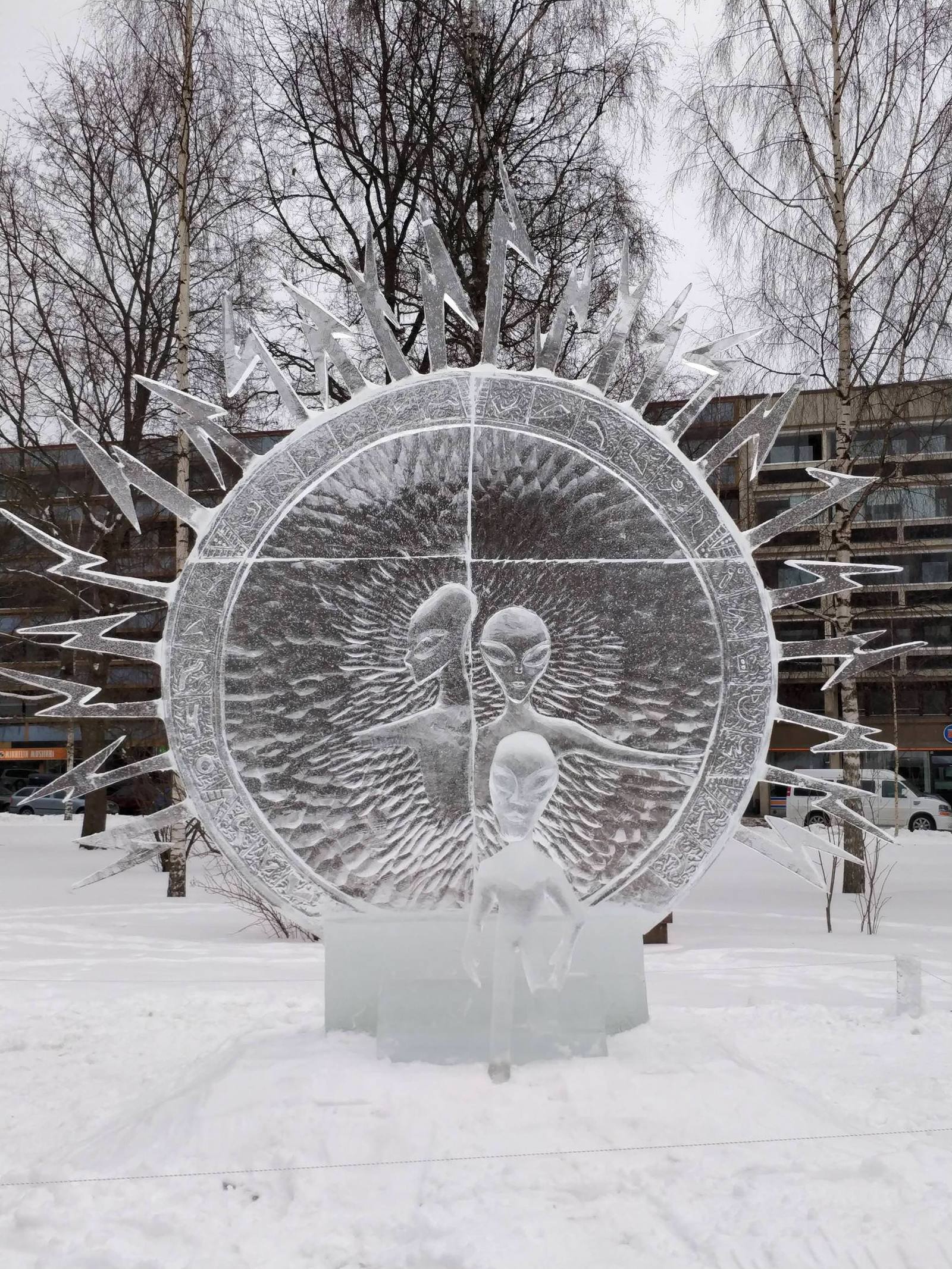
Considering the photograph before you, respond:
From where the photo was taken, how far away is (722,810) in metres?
5.28

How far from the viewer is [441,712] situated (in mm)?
5367

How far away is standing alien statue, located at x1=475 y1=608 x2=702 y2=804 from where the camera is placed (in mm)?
5148

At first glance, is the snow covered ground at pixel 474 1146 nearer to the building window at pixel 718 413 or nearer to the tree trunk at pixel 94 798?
the tree trunk at pixel 94 798

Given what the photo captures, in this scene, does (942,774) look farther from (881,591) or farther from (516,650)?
(516,650)

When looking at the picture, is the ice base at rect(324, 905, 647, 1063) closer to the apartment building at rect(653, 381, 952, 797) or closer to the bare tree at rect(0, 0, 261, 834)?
the bare tree at rect(0, 0, 261, 834)

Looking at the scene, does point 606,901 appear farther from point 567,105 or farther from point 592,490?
point 567,105

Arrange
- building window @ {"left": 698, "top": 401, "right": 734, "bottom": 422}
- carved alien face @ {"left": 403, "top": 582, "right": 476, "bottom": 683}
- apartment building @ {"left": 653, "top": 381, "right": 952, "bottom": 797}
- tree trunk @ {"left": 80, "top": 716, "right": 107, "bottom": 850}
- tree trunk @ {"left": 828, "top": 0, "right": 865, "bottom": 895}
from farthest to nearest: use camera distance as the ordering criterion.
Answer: apartment building @ {"left": 653, "top": 381, "right": 952, "bottom": 797}
building window @ {"left": 698, "top": 401, "right": 734, "bottom": 422}
tree trunk @ {"left": 80, "top": 716, "right": 107, "bottom": 850}
tree trunk @ {"left": 828, "top": 0, "right": 865, "bottom": 895}
carved alien face @ {"left": 403, "top": 582, "right": 476, "bottom": 683}

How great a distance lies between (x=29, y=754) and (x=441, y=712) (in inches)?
1165

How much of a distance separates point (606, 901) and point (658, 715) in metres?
0.83

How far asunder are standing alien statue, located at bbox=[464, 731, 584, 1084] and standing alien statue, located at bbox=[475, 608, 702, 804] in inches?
23.1

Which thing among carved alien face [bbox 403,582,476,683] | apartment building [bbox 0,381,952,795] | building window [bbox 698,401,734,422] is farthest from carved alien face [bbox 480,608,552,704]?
building window [bbox 698,401,734,422]

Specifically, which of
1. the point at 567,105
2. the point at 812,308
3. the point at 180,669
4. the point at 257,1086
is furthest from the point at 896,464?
the point at 257,1086

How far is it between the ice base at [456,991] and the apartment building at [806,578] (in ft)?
28.3

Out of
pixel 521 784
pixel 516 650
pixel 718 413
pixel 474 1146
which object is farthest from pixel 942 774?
pixel 474 1146
